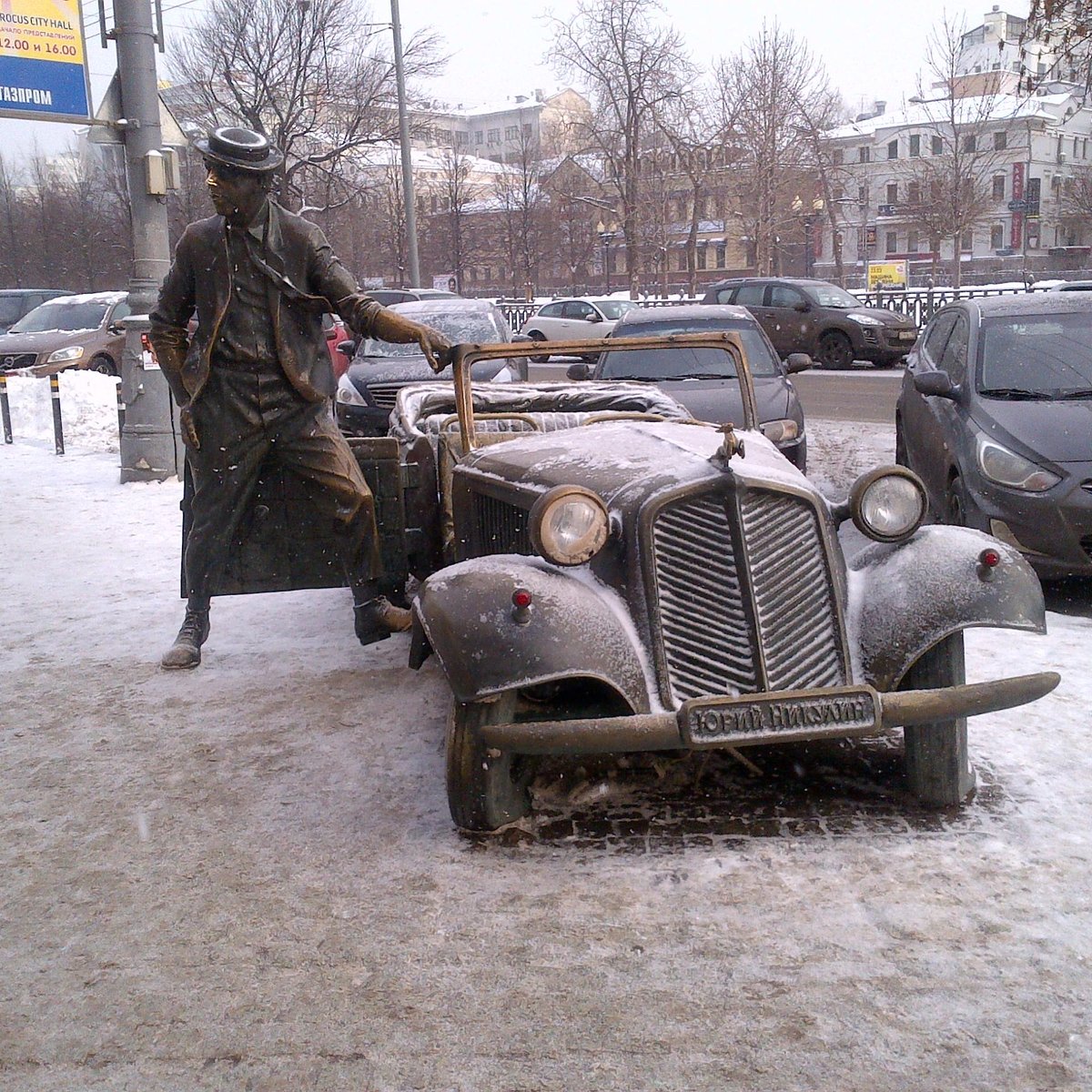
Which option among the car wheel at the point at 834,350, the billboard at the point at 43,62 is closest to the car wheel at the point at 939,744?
the billboard at the point at 43,62

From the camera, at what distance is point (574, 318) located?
2955 cm

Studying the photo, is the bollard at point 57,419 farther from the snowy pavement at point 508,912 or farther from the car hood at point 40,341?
the snowy pavement at point 508,912

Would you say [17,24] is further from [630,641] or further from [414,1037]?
[414,1037]

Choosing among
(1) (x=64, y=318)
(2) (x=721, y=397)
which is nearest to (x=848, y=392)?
(2) (x=721, y=397)

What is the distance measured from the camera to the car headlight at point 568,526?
13.3ft

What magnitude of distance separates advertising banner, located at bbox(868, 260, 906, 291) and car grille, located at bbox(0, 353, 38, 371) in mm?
25362

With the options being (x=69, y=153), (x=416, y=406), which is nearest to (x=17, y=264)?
(x=69, y=153)

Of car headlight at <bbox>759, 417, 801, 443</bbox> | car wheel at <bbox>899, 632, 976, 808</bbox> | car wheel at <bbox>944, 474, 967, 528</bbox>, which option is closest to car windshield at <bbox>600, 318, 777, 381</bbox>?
car wheel at <bbox>944, 474, 967, 528</bbox>

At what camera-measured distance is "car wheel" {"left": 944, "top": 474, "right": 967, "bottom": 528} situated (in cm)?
759

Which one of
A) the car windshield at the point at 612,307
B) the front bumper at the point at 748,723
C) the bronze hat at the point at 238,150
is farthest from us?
the car windshield at the point at 612,307

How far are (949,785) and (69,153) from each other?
172ft

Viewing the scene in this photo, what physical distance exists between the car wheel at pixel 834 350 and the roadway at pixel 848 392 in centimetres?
24

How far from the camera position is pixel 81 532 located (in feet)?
31.9

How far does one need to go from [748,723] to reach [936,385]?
4895 millimetres
